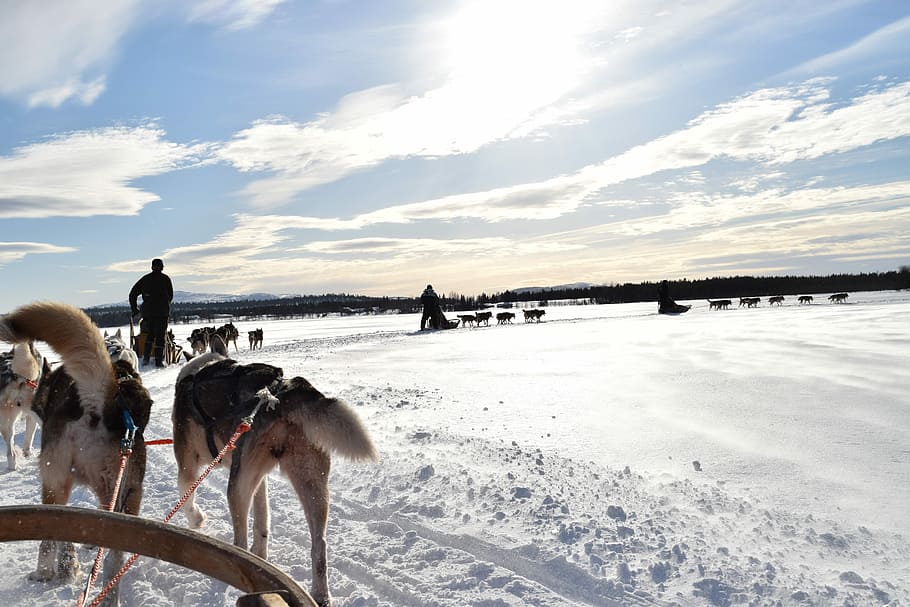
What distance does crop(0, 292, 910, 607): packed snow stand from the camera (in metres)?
2.85

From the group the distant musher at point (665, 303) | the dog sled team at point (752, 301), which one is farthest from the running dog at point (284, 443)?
the dog sled team at point (752, 301)

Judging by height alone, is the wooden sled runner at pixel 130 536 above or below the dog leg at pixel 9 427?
above

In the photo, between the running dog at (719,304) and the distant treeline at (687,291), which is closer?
the running dog at (719,304)

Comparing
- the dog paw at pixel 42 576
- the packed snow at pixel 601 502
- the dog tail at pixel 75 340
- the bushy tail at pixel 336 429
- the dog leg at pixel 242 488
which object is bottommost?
the packed snow at pixel 601 502

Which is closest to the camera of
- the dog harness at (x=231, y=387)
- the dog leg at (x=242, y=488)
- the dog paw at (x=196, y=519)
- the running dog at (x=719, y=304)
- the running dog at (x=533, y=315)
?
the dog leg at (x=242, y=488)

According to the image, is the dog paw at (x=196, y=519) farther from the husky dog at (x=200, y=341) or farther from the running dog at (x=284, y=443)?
the husky dog at (x=200, y=341)

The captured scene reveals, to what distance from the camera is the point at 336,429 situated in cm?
272

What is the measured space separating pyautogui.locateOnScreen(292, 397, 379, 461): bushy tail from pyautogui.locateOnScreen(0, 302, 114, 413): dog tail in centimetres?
107

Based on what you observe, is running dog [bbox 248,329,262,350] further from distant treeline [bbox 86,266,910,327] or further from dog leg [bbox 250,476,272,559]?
distant treeline [bbox 86,266,910,327]

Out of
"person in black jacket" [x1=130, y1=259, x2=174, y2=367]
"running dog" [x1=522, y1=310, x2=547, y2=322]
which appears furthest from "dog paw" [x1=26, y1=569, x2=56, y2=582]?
"running dog" [x1=522, y1=310, x2=547, y2=322]

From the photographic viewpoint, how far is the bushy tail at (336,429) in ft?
8.85

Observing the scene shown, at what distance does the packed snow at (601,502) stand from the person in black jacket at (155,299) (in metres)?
4.77

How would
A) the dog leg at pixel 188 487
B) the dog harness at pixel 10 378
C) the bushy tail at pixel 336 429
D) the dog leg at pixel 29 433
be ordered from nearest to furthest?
the bushy tail at pixel 336 429 → the dog leg at pixel 188 487 → the dog harness at pixel 10 378 → the dog leg at pixel 29 433

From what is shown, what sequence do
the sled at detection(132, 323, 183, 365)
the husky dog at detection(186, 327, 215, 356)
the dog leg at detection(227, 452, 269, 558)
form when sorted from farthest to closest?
the husky dog at detection(186, 327, 215, 356), the sled at detection(132, 323, 183, 365), the dog leg at detection(227, 452, 269, 558)
